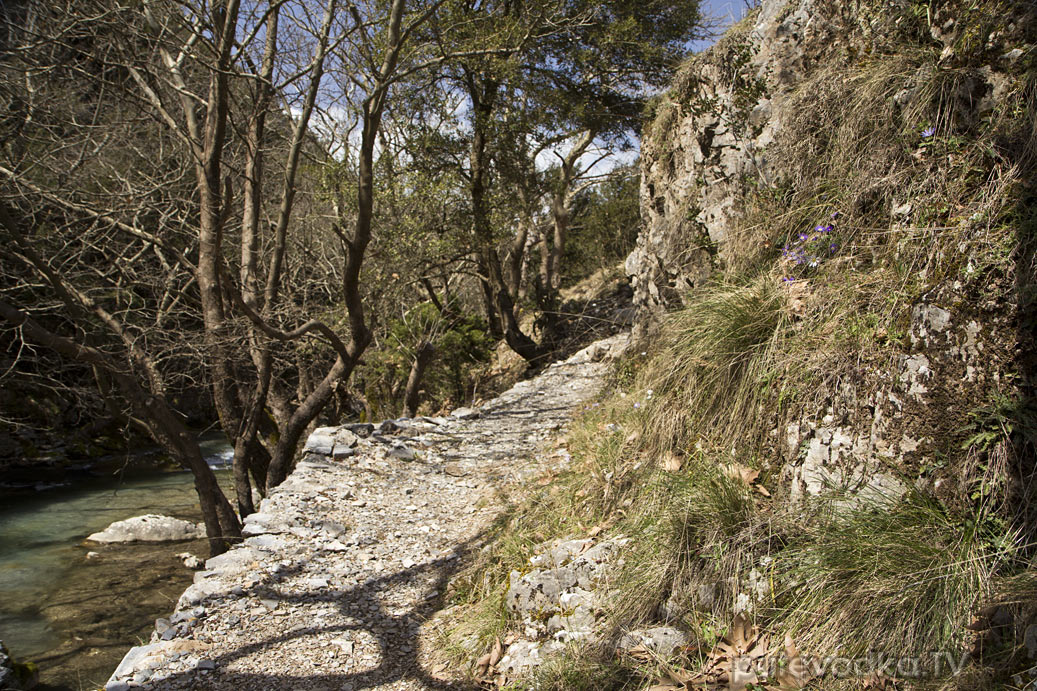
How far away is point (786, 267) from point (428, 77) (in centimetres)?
913

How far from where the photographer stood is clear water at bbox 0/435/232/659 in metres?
6.77

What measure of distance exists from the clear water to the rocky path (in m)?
3.45

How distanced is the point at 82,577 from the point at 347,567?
5.23 meters

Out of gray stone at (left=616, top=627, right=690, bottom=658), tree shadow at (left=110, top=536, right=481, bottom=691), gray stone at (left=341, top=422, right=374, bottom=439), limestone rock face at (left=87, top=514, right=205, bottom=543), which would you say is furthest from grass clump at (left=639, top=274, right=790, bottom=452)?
limestone rock face at (left=87, top=514, right=205, bottom=543)

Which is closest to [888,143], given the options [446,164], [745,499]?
[745,499]

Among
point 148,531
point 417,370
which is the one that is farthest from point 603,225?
point 148,531

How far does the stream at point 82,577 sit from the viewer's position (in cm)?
621

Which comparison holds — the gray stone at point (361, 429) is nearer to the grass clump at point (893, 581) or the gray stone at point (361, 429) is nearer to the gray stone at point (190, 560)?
the gray stone at point (190, 560)

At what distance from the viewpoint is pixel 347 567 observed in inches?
178

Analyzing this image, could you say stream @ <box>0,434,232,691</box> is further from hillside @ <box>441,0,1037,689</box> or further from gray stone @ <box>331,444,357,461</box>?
hillside @ <box>441,0,1037,689</box>

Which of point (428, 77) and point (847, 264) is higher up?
point (428, 77)

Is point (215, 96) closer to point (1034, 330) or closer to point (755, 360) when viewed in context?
point (755, 360)

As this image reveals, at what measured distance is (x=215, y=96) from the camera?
21.9 feet

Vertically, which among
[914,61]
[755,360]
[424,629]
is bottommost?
[424,629]
